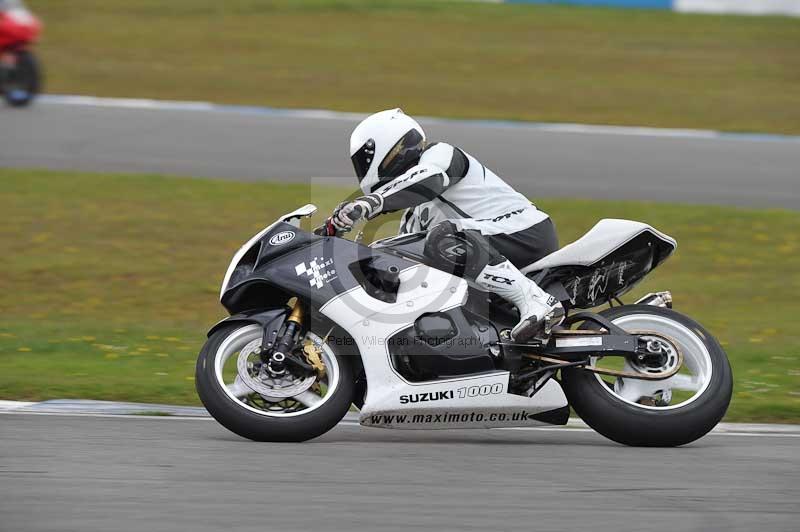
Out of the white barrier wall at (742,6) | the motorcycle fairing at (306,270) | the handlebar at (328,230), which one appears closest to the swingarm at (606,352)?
the motorcycle fairing at (306,270)

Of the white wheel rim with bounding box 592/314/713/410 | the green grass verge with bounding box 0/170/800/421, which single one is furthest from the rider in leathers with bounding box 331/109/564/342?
the white wheel rim with bounding box 592/314/713/410

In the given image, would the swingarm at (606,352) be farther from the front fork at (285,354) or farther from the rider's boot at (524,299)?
the front fork at (285,354)

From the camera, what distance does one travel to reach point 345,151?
15438 mm

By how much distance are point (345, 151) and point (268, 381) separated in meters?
9.58

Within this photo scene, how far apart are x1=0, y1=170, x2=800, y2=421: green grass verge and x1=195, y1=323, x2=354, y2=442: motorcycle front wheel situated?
805 mm

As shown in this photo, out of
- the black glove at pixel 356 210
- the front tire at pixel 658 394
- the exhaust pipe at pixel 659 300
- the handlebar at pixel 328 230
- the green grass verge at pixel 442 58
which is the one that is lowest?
the green grass verge at pixel 442 58

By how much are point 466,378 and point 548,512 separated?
1.35 metres

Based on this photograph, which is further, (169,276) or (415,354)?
(169,276)

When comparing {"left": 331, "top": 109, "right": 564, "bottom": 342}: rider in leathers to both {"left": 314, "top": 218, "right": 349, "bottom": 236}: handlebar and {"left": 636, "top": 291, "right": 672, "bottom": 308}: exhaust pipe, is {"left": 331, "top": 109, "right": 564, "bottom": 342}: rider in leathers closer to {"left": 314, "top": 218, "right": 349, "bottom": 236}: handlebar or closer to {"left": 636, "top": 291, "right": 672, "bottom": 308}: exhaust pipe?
{"left": 314, "top": 218, "right": 349, "bottom": 236}: handlebar

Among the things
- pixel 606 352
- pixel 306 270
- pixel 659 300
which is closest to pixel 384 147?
pixel 306 270

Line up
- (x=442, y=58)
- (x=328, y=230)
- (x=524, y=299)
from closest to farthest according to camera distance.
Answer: (x=524, y=299), (x=328, y=230), (x=442, y=58)

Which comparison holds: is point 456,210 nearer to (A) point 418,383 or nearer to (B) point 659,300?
(A) point 418,383

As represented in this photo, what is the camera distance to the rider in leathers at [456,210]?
20.1 ft

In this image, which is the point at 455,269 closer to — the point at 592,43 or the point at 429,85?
the point at 429,85
